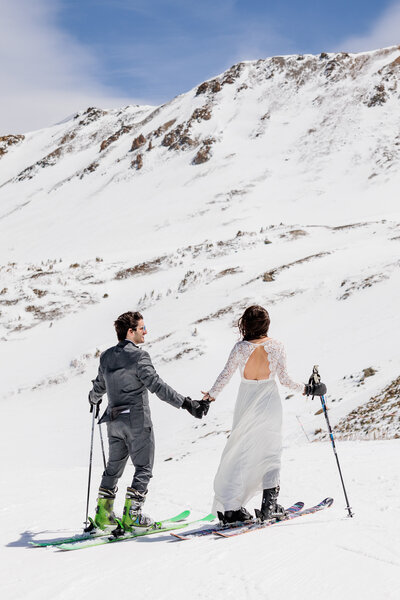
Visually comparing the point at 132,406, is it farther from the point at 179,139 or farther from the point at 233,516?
the point at 179,139

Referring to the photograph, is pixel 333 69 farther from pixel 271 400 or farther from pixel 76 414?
pixel 271 400

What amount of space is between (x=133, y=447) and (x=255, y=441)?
115 centimetres

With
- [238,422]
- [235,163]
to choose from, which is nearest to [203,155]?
[235,163]

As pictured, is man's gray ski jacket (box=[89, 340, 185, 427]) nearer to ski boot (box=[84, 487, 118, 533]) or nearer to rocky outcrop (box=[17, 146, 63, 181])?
ski boot (box=[84, 487, 118, 533])

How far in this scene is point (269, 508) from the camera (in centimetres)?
482

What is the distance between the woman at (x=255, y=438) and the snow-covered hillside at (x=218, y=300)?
0.51 m

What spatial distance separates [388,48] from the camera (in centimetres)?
6731

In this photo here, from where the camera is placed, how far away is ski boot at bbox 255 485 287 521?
4.82 m

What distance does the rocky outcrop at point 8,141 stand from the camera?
98.9m

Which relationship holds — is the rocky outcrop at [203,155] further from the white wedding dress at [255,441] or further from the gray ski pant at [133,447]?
the gray ski pant at [133,447]

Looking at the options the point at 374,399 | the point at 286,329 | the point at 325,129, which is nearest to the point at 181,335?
the point at 286,329

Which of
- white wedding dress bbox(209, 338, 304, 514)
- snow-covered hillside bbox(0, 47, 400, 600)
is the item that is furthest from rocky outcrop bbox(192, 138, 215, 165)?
white wedding dress bbox(209, 338, 304, 514)

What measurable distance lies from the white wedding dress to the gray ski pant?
694 mm

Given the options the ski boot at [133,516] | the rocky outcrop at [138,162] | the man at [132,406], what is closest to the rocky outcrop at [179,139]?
the rocky outcrop at [138,162]
